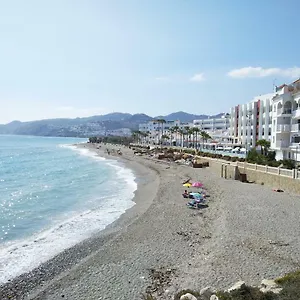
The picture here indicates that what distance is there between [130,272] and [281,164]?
22685mm

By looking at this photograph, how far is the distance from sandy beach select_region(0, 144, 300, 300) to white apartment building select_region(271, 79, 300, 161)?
13.0 m

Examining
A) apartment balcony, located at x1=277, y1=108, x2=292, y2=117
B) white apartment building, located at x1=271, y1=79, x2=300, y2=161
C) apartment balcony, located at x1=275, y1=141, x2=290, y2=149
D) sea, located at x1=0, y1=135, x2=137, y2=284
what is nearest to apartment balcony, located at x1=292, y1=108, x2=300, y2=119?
white apartment building, located at x1=271, y1=79, x2=300, y2=161

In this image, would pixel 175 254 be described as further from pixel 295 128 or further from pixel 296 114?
pixel 296 114

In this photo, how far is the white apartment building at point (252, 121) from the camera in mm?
67375

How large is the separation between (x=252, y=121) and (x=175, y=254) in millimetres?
63880

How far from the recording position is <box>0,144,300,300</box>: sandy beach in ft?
36.8

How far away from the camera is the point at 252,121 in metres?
72.6

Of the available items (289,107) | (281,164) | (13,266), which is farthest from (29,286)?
(289,107)

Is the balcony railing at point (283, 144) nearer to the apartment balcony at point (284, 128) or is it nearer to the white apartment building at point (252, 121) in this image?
the apartment balcony at point (284, 128)

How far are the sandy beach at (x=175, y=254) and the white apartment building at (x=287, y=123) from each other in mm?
12997

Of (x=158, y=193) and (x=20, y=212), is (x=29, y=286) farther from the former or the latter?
(x=158, y=193)

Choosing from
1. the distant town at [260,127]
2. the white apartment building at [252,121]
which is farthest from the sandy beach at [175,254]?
the white apartment building at [252,121]

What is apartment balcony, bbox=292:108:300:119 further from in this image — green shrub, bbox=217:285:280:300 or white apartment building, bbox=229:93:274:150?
white apartment building, bbox=229:93:274:150

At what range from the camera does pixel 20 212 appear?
80.2 feet
